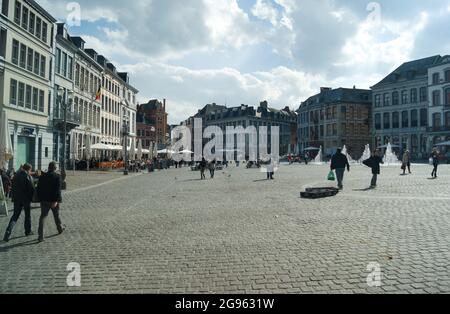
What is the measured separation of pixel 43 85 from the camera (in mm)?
33594

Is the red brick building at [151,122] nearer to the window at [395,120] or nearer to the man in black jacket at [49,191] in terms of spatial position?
the window at [395,120]

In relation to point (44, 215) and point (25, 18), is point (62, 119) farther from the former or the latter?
point (44, 215)

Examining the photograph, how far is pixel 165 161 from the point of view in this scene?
154 ft

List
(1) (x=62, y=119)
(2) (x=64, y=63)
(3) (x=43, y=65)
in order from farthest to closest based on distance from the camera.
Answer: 1. (2) (x=64, y=63)
2. (1) (x=62, y=119)
3. (3) (x=43, y=65)

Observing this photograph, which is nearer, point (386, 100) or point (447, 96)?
point (447, 96)

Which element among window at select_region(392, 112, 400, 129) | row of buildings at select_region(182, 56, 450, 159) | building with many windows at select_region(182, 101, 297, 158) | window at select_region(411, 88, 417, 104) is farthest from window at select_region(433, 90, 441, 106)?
building with many windows at select_region(182, 101, 297, 158)

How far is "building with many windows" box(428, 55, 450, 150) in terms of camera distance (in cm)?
5891

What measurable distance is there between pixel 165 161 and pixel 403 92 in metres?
48.9

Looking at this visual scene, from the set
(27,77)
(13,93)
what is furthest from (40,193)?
(27,77)

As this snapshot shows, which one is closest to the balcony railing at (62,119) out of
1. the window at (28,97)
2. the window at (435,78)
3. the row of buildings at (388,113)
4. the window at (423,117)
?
the window at (28,97)

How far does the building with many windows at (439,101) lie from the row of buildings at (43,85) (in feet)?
161

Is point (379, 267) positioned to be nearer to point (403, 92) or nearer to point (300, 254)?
point (300, 254)

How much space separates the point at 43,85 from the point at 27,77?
9.86 feet
